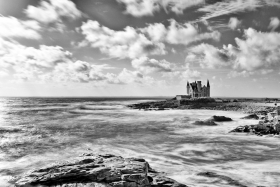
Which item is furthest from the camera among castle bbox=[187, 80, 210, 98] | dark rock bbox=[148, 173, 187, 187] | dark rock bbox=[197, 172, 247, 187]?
castle bbox=[187, 80, 210, 98]

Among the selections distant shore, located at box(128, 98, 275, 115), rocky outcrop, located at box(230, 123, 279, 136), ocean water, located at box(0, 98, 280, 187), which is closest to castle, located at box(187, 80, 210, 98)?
distant shore, located at box(128, 98, 275, 115)

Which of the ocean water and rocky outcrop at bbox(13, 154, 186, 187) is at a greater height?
rocky outcrop at bbox(13, 154, 186, 187)

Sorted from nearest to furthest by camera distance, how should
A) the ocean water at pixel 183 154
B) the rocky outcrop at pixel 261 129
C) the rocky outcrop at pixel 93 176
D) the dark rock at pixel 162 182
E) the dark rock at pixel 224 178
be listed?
the rocky outcrop at pixel 93 176 → the dark rock at pixel 162 182 → the dark rock at pixel 224 178 → the ocean water at pixel 183 154 → the rocky outcrop at pixel 261 129

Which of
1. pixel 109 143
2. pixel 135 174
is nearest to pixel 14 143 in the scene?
pixel 109 143

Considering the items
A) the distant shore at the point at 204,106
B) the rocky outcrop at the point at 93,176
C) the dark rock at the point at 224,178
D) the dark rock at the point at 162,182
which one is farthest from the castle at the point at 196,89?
the rocky outcrop at the point at 93,176

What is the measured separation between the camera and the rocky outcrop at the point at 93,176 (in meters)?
6.20

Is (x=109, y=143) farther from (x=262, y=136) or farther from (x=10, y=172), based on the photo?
(x=262, y=136)

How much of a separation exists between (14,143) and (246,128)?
21.9 meters

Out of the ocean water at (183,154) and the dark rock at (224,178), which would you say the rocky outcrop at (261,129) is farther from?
the dark rock at (224,178)

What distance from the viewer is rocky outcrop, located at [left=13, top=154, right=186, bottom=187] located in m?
6.20

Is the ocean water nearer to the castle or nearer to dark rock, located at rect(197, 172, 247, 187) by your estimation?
dark rock, located at rect(197, 172, 247, 187)

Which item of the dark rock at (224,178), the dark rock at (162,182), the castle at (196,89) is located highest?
the castle at (196,89)

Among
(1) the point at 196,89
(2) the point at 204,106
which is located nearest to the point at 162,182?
(2) the point at 204,106

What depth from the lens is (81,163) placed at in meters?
7.22
